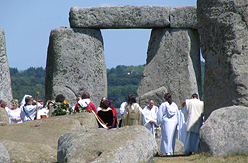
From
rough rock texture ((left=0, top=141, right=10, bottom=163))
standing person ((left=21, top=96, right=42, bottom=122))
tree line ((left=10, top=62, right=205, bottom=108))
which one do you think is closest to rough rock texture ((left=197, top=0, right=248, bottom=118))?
rough rock texture ((left=0, top=141, right=10, bottom=163))

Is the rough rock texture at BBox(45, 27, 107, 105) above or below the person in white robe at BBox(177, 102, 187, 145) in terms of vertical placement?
above

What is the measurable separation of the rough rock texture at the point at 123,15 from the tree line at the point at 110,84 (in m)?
17.7

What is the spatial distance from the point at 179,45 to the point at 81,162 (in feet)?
28.5

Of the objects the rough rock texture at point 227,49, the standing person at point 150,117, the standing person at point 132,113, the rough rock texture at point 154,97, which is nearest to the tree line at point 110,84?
the rough rock texture at point 154,97

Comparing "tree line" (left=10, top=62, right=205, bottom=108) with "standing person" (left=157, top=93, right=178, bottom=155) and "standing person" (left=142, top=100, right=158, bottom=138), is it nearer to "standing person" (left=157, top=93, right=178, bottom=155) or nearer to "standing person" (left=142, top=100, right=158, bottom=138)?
"standing person" (left=142, top=100, right=158, bottom=138)

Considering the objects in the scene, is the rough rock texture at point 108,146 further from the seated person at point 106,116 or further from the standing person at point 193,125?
the standing person at point 193,125

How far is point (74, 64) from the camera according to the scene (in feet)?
45.0

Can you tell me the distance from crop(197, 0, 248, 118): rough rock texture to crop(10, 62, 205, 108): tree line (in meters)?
22.6

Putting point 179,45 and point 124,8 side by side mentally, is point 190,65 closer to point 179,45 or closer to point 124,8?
point 179,45

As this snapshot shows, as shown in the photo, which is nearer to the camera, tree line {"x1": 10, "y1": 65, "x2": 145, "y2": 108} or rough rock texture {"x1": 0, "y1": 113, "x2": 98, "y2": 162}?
rough rock texture {"x1": 0, "y1": 113, "x2": 98, "y2": 162}

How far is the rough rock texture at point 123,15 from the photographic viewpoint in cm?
1340

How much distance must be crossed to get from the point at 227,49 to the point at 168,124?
287 cm

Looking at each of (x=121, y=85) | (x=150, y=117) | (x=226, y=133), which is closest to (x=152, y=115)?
(x=150, y=117)

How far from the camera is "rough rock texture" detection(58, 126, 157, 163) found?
5672 millimetres
